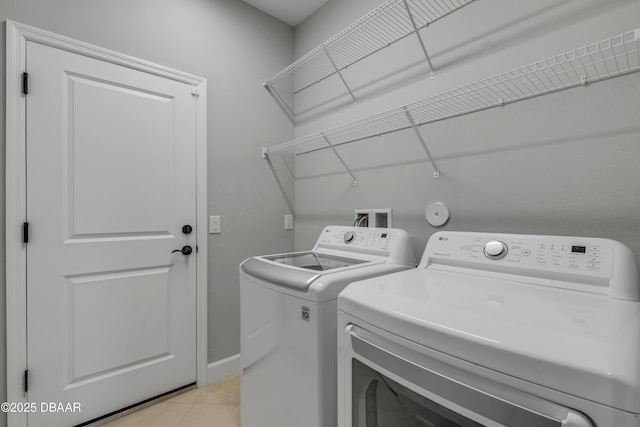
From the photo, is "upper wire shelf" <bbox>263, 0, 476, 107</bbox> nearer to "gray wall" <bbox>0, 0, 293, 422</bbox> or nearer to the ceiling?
"gray wall" <bbox>0, 0, 293, 422</bbox>

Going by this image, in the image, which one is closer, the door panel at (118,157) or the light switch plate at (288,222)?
the door panel at (118,157)

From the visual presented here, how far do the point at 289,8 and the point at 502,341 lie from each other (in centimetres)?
260

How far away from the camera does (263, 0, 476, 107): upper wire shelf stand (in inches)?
58.5

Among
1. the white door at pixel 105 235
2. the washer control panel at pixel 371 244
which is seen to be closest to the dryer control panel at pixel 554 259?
the washer control panel at pixel 371 244

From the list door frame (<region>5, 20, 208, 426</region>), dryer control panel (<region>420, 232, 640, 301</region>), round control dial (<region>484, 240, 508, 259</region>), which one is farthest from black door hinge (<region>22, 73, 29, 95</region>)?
round control dial (<region>484, 240, 508, 259</region>)

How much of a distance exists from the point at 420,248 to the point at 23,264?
6.74ft

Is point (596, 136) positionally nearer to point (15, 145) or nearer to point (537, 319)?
point (537, 319)

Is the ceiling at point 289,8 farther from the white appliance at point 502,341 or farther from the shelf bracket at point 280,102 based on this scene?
the white appliance at point 502,341

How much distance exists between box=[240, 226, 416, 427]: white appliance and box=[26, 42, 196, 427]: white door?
2.59ft

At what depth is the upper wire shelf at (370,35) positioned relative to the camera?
1.49 meters

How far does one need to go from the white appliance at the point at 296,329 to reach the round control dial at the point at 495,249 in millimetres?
380

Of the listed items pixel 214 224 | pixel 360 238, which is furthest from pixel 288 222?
pixel 360 238

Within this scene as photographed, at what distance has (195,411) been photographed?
1766 mm

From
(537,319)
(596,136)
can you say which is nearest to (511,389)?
(537,319)
